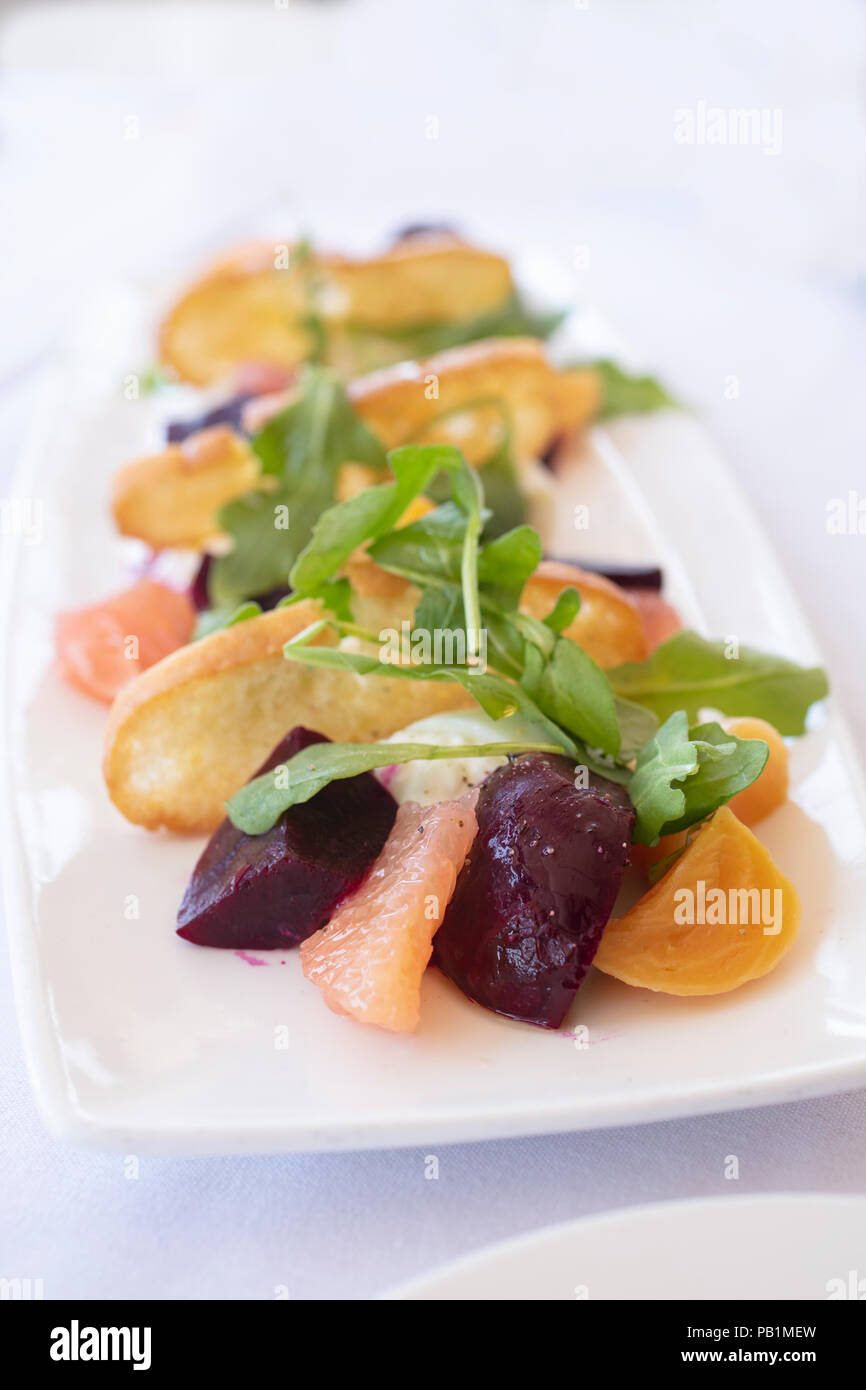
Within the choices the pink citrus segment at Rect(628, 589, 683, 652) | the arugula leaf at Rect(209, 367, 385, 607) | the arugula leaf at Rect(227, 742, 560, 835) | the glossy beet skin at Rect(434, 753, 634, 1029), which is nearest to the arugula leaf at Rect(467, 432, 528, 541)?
the arugula leaf at Rect(209, 367, 385, 607)

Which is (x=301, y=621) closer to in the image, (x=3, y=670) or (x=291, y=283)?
(x=3, y=670)

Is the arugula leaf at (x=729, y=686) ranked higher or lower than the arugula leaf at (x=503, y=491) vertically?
lower

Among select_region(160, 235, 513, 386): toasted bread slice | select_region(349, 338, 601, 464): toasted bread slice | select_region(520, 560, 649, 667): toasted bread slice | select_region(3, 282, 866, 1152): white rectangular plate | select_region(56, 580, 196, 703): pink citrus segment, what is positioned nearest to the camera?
select_region(3, 282, 866, 1152): white rectangular plate

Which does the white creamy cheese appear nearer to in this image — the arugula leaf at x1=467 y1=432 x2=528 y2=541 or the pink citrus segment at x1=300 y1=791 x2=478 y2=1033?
the pink citrus segment at x1=300 y1=791 x2=478 y2=1033

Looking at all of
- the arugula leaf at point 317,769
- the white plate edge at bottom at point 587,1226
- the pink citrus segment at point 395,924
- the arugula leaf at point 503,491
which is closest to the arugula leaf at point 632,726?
the arugula leaf at point 317,769

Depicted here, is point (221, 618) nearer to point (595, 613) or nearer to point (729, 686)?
point (595, 613)

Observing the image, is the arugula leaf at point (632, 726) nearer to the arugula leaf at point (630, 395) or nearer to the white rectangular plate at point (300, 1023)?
the white rectangular plate at point (300, 1023)
